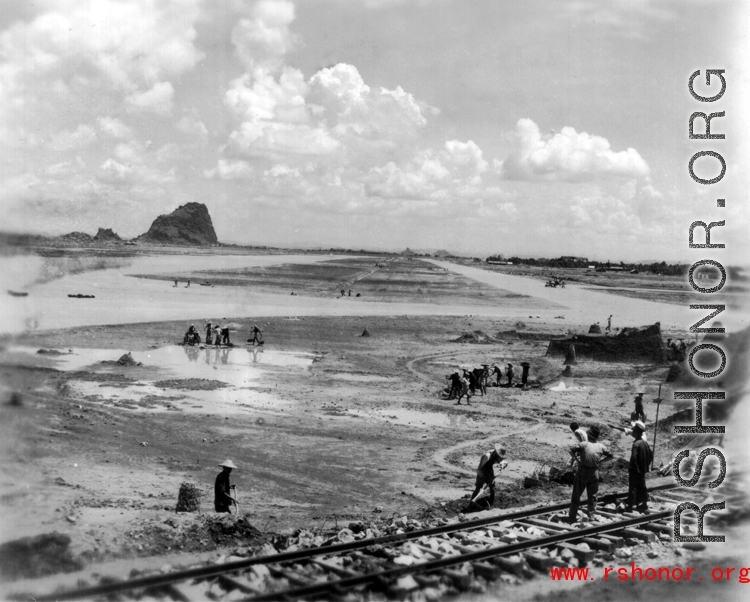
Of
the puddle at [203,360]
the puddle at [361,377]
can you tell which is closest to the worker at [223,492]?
the puddle at [203,360]

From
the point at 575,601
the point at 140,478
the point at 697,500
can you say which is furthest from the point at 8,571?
the point at 697,500

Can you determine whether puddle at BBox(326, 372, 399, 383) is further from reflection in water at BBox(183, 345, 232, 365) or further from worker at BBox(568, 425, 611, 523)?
worker at BBox(568, 425, 611, 523)

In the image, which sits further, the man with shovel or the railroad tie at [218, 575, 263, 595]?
the man with shovel

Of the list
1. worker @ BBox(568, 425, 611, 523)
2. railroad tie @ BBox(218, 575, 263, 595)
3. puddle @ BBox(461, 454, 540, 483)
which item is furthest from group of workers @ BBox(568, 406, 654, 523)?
railroad tie @ BBox(218, 575, 263, 595)

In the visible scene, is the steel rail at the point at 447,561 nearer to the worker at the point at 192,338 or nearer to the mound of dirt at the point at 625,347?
the mound of dirt at the point at 625,347

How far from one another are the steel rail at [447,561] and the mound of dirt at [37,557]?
8.77 feet

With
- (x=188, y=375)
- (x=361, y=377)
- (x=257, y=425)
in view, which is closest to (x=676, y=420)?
(x=257, y=425)

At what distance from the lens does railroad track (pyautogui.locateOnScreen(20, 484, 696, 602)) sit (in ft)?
28.2

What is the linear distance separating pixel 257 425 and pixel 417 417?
4865 mm

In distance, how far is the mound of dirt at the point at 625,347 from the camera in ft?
112

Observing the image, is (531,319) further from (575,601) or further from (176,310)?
(575,601)

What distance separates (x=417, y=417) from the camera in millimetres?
21672

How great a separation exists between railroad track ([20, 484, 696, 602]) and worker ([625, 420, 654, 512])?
0.25 meters

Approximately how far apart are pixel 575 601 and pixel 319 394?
15.6 m
